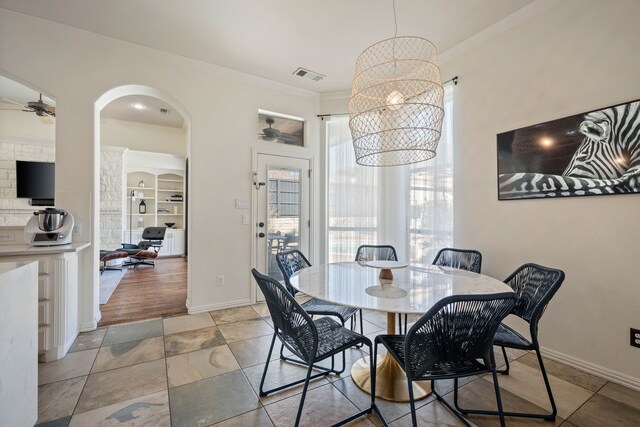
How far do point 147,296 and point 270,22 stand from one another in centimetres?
379

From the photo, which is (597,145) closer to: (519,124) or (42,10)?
(519,124)

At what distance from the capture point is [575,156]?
212 cm

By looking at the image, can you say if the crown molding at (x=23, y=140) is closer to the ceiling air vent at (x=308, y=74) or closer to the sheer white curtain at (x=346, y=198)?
the ceiling air vent at (x=308, y=74)

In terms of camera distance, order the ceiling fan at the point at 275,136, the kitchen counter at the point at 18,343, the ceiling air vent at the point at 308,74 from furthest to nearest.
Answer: the ceiling fan at the point at 275,136 < the ceiling air vent at the point at 308,74 < the kitchen counter at the point at 18,343

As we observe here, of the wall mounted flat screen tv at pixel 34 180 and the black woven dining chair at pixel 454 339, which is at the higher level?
the wall mounted flat screen tv at pixel 34 180

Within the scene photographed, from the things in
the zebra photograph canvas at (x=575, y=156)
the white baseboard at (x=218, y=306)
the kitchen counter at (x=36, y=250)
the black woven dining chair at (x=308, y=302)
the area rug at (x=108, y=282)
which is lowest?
the area rug at (x=108, y=282)

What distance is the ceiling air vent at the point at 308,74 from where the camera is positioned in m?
3.46

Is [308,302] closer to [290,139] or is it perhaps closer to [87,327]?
[87,327]

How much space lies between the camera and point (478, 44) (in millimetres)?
2770

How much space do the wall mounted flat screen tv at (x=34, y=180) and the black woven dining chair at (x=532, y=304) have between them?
7.10 m

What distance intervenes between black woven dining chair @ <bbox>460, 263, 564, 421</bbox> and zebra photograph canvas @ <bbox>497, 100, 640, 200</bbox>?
79cm

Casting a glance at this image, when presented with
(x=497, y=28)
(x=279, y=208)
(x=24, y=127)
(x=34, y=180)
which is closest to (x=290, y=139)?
(x=279, y=208)

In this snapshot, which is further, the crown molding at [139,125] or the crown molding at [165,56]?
the crown molding at [139,125]

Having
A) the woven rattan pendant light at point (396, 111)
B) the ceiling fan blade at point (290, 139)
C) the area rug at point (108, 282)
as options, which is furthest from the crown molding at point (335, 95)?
the area rug at point (108, 282)
